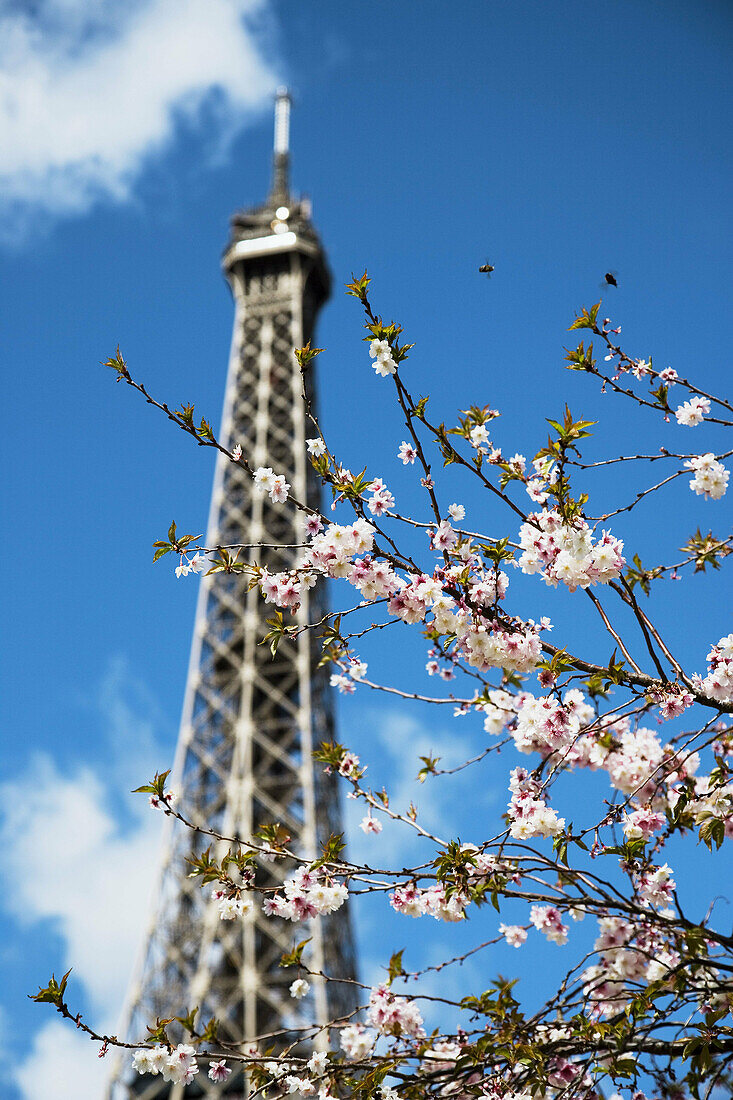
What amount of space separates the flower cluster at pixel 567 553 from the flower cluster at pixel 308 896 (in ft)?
4.90

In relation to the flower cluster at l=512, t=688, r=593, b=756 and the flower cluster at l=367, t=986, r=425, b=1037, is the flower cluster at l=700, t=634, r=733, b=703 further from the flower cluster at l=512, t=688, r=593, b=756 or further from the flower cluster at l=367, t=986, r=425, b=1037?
the flower cluster at l=367, t=986, r=425, b=1037

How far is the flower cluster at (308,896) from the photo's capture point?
426 cm

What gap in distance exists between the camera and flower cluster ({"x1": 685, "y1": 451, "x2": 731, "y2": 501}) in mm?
4051

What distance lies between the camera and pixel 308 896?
14.1 ft

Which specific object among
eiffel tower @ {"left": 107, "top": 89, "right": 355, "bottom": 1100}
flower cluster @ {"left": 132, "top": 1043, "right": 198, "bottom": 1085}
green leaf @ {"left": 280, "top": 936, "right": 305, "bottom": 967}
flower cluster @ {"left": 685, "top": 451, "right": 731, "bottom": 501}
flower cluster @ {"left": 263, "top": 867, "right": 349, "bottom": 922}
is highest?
eiffel tower @ {"left": 107, "top": 89, "right": 355, "bottom": 1100}

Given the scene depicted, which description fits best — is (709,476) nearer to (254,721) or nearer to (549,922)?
(549,922)

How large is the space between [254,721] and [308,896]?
792 inches

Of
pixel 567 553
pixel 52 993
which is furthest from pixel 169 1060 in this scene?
pixel 567 553

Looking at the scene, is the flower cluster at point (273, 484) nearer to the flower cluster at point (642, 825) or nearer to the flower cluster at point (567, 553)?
the flower cluster at point (567, 553)

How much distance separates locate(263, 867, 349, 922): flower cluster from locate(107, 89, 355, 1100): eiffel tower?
39.5ft

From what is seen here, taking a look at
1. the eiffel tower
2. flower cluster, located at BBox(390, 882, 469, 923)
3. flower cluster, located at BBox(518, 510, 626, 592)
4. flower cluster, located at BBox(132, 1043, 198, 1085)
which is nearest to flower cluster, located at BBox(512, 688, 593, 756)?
flower cluster, located at BBox(518, 510, 626, 592)

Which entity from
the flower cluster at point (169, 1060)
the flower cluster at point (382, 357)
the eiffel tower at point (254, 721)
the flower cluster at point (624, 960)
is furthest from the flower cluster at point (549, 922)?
the eiffel tower at point (254, 721)

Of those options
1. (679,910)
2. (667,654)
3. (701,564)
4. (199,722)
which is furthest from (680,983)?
(199,722)

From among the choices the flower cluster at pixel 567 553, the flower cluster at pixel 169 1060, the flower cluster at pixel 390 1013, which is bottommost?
the flower cluster at pixel 169 1060
